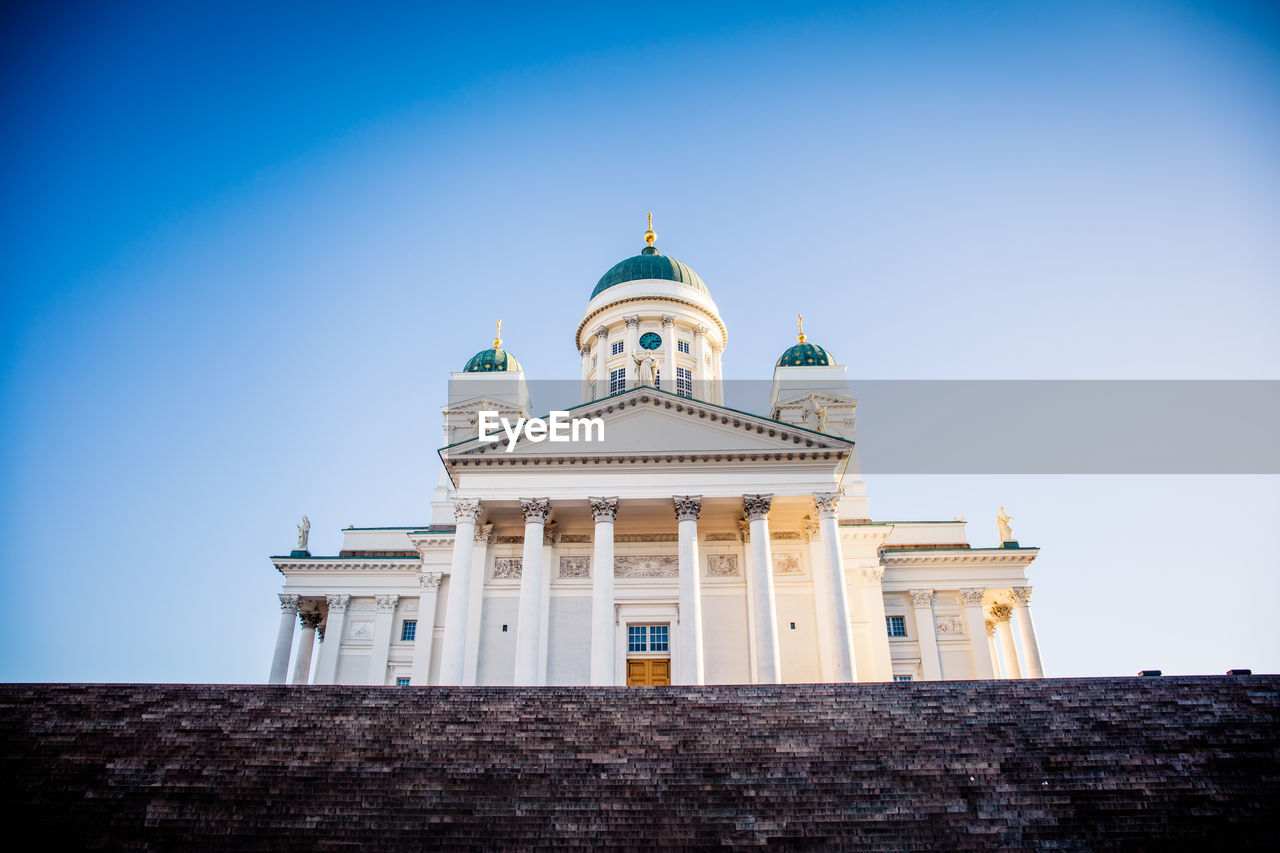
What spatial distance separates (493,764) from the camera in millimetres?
13648

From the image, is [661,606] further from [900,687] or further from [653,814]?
[653,814]

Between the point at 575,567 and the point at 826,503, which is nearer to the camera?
the point at 826,503

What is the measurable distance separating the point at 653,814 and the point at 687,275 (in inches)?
1185

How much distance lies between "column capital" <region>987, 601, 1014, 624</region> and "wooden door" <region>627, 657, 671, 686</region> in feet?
52.4

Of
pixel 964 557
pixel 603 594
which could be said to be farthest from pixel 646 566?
pixel 964 557

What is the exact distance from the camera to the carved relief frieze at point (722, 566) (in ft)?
88.7

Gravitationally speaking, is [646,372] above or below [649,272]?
below

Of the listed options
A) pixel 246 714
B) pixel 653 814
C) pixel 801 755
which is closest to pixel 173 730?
pixel 246 714

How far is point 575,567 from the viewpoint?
27.2 meters

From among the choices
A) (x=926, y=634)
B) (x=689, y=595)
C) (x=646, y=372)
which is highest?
(x=646, y=372)

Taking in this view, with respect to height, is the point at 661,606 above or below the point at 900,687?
above

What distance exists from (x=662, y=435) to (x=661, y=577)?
15.0 feet

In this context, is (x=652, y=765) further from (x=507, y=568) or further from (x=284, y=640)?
(x=284, y=640)

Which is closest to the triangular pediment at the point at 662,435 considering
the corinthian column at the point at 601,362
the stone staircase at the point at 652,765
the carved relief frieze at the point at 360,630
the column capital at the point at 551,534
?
the column capital at the point at 551,534
